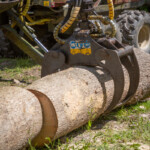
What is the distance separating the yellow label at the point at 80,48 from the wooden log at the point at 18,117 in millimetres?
884

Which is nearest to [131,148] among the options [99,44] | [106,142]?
[106,142]

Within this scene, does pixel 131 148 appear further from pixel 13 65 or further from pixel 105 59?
pixel 13 65

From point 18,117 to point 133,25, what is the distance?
4035 millimetres

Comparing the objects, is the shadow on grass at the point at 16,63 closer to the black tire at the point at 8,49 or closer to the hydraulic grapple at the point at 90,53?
the black tire at the point at 8,49

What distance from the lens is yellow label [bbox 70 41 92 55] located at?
3.20m

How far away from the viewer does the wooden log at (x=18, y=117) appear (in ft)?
7.50

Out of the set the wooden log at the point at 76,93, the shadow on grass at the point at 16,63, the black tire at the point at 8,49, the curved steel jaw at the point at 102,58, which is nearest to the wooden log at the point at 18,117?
the wooden log at the point at 76,93

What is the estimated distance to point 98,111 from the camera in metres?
3.01

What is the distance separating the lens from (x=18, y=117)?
7.72 feet

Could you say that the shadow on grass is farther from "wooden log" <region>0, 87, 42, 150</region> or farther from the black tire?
"wooden log" <region>0, 87, 42, 150</region>

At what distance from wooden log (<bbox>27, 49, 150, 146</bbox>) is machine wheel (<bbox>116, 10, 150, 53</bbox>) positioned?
2.77m

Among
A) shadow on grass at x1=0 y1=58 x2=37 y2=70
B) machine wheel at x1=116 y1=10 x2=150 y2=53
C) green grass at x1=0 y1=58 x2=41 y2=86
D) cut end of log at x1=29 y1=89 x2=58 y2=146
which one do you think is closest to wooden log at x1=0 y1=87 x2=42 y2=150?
cut end of log at x1=29 y1=89 x2=58 y2=146

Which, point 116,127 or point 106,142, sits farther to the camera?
point 116,127

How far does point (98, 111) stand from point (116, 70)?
0.41 m
